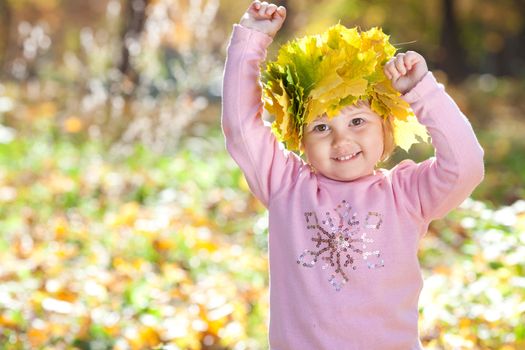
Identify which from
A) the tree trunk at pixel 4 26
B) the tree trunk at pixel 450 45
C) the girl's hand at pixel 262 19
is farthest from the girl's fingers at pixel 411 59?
the tree trunk at pixel 4 26

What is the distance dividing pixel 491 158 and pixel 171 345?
6.62 m

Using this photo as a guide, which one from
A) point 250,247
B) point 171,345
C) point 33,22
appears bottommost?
point 171,345

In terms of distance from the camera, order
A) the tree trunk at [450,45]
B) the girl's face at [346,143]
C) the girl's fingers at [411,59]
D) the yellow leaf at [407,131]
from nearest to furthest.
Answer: the girl's fingers at [411,59] < the girl's face at [346,143] < the yellow leaf at [407,131] < the tree trunk at [450,45]

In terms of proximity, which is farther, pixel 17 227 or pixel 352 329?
pixel 17 227

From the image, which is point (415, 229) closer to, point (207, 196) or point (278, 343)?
point (278, 343)

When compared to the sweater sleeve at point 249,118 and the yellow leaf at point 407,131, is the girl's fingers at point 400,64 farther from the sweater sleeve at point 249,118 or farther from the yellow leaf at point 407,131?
the sweater sleeve at point 249,118

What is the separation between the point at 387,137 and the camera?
8.39 feet

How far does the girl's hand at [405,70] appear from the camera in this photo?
231 cm

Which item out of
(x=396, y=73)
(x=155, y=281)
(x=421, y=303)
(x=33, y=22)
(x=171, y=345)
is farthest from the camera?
(x=33, y=22)

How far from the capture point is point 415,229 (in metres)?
2.42

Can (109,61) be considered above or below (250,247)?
above

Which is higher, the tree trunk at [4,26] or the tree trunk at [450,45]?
the tree trunk at [4,26]

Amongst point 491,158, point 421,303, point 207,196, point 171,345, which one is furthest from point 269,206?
point 491,158

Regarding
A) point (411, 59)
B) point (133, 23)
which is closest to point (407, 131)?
point (411, 59)
